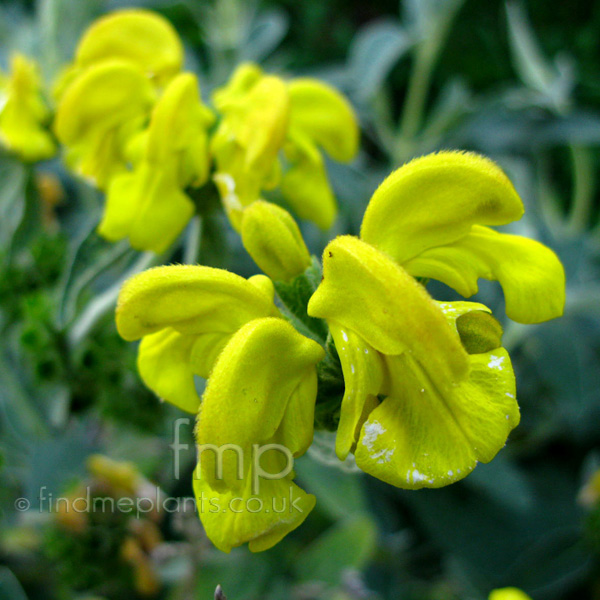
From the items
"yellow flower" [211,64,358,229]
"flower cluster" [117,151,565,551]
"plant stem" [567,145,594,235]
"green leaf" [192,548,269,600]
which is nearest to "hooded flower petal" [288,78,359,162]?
"yellow flower" [211,64,358,229]

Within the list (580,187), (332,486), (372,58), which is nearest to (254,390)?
(332,486)

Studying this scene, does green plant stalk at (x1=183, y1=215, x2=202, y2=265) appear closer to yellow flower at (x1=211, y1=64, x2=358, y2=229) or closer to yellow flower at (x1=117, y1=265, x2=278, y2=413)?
yellow flower at (x1=211, y1=64, x2=358, y2=229)

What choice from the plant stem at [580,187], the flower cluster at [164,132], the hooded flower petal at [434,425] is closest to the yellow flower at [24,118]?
the flower cluster at [164,132]

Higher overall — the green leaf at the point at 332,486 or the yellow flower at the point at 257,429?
the yellow flower at the point at 257,429

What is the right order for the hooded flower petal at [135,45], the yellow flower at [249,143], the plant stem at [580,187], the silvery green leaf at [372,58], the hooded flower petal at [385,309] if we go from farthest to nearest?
1. the plant stem at [580,187]
2. the silvery green leaf at [372,58]
3. the hooded flower petal at [135,45]
4. the yellow flower at [249,143]
5. the hooded flower petal at [385,309]

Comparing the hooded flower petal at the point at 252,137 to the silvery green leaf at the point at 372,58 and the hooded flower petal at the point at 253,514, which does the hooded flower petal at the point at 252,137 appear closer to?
the hooded flower petal at the point at 253,514

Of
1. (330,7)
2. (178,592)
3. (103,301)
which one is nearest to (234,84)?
(103,301)
